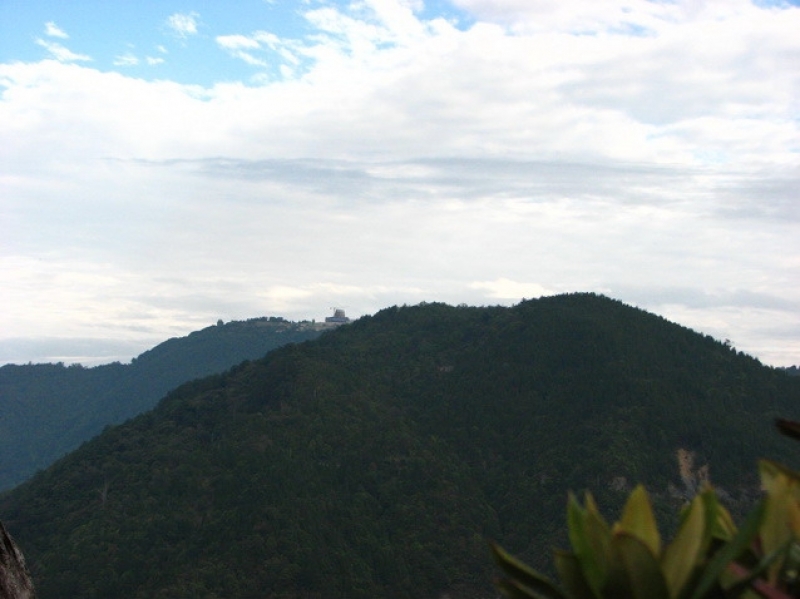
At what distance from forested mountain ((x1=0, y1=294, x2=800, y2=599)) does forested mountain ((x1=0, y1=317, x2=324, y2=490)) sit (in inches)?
A: 2196

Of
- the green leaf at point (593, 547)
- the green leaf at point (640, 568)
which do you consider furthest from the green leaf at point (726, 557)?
the green leaf at point (593, 547)

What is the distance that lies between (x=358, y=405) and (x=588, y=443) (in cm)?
1905

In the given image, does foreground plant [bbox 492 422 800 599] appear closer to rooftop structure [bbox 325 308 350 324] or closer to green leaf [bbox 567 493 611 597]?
green leaf [bbox 567 493 611 597]

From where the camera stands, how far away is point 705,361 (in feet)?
262

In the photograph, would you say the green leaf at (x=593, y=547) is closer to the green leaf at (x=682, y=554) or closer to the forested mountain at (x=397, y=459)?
the green leaf at (x=682, y=554)

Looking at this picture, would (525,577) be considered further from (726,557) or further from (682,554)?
(726,557)

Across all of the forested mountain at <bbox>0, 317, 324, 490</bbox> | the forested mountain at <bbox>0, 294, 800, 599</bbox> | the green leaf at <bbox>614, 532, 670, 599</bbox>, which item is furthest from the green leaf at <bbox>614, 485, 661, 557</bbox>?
the forested mountain at <bbox>0, 317, 324, 490</bbox>

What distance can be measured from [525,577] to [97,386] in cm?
15967

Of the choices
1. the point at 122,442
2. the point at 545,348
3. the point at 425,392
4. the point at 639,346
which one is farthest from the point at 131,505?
the point at 639,346

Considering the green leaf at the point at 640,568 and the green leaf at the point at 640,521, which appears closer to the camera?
the green leaf at the point at 640,568

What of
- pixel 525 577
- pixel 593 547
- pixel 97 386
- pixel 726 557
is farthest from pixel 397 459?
pixel 97 386

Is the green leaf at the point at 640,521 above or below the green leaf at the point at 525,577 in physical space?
above

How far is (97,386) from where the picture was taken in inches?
6083

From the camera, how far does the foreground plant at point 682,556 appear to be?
3725 mm
